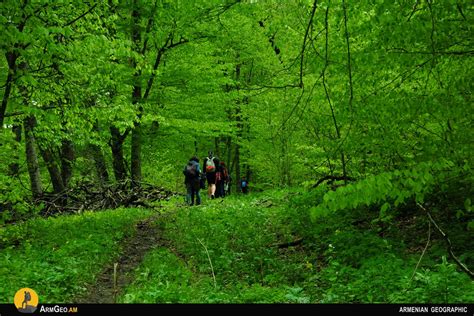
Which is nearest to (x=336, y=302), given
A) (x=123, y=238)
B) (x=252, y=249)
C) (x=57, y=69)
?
(x=252, y=249)

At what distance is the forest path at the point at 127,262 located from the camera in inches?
274

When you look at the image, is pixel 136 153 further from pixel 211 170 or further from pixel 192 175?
pixel 211 170

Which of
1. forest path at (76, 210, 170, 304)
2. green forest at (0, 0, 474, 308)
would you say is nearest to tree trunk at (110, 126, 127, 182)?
green forest at (0, 0, 474, 308)

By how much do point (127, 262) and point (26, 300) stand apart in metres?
3.60

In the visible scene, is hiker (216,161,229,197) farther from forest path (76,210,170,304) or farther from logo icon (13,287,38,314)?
logo icon (13,287,38,314)

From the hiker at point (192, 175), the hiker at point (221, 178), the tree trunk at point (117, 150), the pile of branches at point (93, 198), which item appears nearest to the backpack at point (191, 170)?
the hiker at point (192, 175)

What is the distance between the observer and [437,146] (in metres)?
7.03

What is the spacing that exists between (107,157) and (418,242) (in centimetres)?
1876

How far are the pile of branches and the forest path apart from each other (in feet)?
8.66

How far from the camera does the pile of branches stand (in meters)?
15.6

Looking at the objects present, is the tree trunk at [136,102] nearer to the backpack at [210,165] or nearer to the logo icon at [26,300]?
the backpack at [210,165]

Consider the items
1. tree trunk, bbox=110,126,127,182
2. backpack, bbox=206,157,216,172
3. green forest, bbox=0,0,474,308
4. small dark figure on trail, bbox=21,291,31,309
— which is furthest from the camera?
backpack, bbox=206,157,216,172

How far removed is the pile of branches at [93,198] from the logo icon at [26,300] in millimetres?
9527
